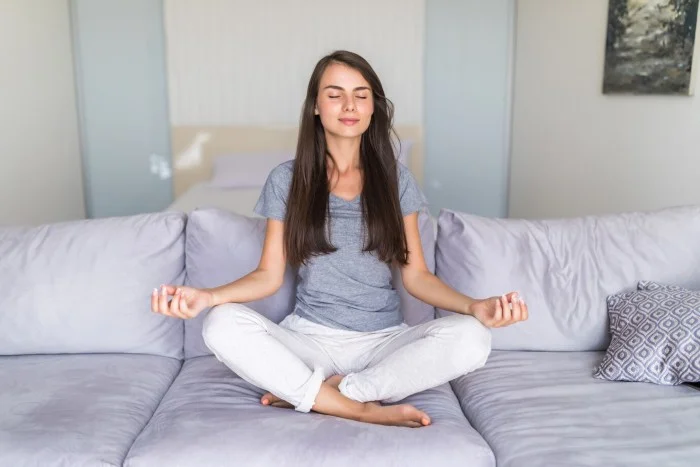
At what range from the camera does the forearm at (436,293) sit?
1712 mm

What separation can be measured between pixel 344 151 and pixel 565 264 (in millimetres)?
693

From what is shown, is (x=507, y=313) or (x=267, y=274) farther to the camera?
(x=267, y=274)

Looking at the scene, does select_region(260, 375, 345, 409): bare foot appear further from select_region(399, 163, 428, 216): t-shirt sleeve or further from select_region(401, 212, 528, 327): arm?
select_region(399, 163, 428, 216): t-shirt sleeve

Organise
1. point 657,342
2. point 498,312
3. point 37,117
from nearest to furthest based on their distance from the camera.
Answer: point 498,312 → point 657,342 → point 37,117

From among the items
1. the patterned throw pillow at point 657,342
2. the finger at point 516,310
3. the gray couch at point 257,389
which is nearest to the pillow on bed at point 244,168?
the gray couch at point 257,389

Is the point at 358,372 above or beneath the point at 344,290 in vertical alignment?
beneath

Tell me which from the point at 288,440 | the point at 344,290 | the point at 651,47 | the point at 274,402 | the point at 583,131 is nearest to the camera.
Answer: the point at 288,440

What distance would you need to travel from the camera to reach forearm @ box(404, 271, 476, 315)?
171cm

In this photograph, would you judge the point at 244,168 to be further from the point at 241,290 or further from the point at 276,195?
the point at 241,290

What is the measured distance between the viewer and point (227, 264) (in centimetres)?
198

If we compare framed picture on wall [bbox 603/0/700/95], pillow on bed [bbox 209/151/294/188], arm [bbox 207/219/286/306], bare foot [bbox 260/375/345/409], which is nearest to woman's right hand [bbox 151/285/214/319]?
arm [bbox 207/219/286/306]

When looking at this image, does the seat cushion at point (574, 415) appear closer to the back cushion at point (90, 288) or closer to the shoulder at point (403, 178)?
the shoulder at point (403, 178)

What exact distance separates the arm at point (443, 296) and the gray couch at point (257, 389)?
13cm

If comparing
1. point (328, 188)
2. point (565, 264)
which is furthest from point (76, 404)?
point (565, 264)
